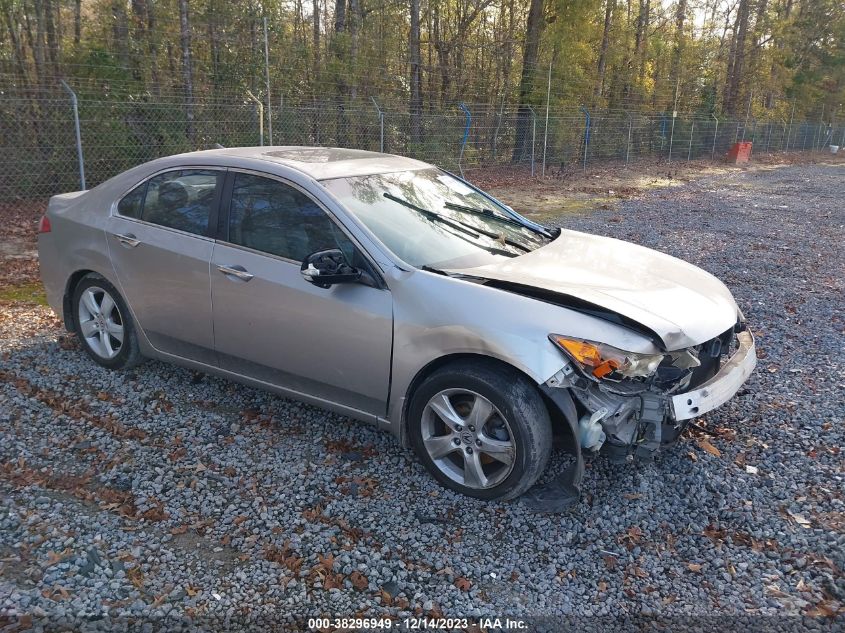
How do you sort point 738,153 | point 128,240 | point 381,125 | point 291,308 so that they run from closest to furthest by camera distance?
1. point 291,308
2. point 128,240
3. point 381,125
4. point 738,153

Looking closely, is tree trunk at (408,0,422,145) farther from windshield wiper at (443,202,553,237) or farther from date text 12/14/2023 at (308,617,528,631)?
date text 12/14/2023 at (308,617,528,631)

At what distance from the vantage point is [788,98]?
43.0 m

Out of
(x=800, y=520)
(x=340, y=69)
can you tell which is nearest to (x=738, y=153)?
(x=340, y=69)

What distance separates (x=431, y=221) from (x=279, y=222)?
36.0 inches

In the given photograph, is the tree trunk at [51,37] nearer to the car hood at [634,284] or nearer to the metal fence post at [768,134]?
the car hood at [634,284]

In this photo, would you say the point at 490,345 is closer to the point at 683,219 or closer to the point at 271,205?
the point at 271,205

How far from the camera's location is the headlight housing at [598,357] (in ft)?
10.2

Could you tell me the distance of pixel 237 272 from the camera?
13.1ft

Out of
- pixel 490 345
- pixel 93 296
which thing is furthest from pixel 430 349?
pixel 93 296

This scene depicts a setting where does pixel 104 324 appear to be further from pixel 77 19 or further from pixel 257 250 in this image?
pixel 77 19

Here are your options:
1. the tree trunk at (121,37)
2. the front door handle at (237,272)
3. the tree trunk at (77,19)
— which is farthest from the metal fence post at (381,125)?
the front door handle at (237,272)

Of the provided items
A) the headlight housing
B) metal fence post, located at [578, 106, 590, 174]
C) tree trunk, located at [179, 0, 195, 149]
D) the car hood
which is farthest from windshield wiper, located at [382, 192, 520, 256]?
metal fence post, located at [578, 106, 590, 174]

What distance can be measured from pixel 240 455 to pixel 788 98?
159 ft

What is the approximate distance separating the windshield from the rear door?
0.95m
